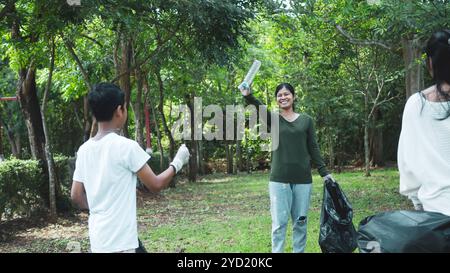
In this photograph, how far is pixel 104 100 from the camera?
9.96ft

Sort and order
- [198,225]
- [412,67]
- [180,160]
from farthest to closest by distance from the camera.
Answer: [412,67], [198,225], [180,160]

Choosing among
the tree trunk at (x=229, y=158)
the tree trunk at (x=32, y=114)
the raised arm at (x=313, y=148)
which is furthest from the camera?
the tree trunk at (x=229, y=158)

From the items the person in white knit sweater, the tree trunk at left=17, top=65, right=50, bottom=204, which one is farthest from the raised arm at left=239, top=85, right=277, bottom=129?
the tree trunk at left=17, top=65, right=50, bottom=204

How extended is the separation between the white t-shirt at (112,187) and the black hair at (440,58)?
61.4 inches

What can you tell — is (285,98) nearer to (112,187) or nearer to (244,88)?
(244,88)

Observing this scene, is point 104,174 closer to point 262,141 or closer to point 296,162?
point 296,162

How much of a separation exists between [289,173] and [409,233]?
273 centimetres

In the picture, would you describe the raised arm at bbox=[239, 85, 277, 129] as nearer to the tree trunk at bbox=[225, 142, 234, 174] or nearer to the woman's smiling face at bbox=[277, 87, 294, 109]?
the woman's smiling face at bbox=[277, 87, 294, 109]

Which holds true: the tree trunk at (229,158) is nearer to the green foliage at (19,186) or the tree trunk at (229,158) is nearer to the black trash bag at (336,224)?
the green foliage at (19,186)

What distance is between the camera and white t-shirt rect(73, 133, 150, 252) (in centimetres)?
299

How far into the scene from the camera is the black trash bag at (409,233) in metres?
2.25

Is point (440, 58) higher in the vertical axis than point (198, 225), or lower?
higher

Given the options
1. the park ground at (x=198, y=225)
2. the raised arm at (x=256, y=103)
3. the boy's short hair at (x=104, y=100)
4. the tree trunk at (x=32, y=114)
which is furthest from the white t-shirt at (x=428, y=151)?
the tree trunk at (x=32, y=114)

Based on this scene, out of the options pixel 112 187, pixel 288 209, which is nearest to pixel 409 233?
pixel 112 187
